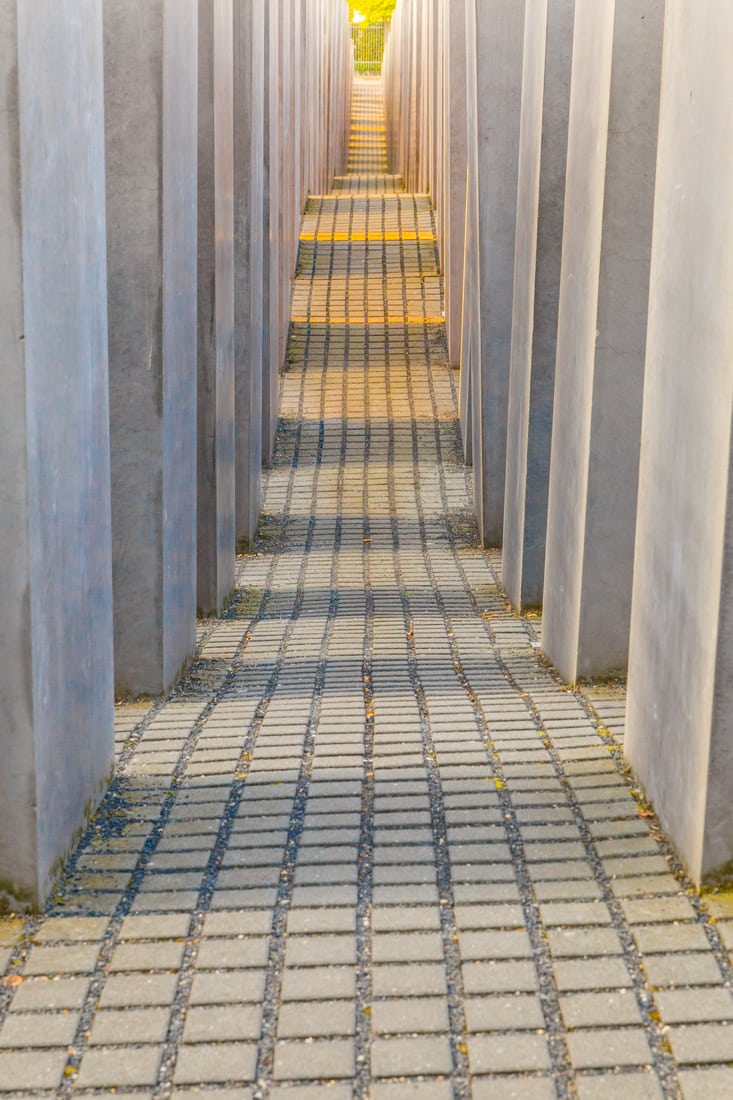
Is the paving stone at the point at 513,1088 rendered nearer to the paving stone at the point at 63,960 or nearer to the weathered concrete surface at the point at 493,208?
the paving stone at the point at 63,960

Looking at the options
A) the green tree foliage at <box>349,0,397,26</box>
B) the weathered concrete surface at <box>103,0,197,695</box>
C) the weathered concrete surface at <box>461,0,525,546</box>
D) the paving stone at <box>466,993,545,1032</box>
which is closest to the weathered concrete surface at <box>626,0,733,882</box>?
the paving stone at <box>466,993,545,1032</box>

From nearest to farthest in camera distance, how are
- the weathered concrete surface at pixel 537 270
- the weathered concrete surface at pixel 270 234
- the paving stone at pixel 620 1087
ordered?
the paving stone at pixel 620 1087, the weathered concrete surface at pixel 537 270, the weathered concrete surface at pixel 270 234

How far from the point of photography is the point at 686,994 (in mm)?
3008

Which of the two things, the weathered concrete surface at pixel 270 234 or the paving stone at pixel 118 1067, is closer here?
the paving stone at pixel 118 1067

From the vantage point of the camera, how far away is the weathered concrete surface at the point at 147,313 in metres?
5.48

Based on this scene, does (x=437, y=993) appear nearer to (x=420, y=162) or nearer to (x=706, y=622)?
(x=706, y=622)

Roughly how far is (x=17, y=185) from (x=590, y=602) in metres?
3.35

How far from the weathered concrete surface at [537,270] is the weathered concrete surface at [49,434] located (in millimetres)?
3699

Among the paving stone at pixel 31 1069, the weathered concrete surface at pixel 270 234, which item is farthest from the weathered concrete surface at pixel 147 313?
the weathered concrete surface at pixel 270 234

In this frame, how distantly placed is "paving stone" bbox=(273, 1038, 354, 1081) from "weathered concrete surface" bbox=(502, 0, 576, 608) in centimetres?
510

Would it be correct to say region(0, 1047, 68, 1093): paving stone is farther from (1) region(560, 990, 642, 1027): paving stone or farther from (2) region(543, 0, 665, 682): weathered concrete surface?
(2) region(543, 0, 665, 682): weathered concrete surface

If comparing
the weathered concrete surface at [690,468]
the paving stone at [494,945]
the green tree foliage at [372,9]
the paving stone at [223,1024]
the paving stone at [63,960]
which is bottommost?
the paving stone at [63,960]

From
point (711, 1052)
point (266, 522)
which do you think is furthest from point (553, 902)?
point (266, 522)

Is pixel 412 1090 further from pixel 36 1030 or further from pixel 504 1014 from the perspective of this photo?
pixel 36 1030
